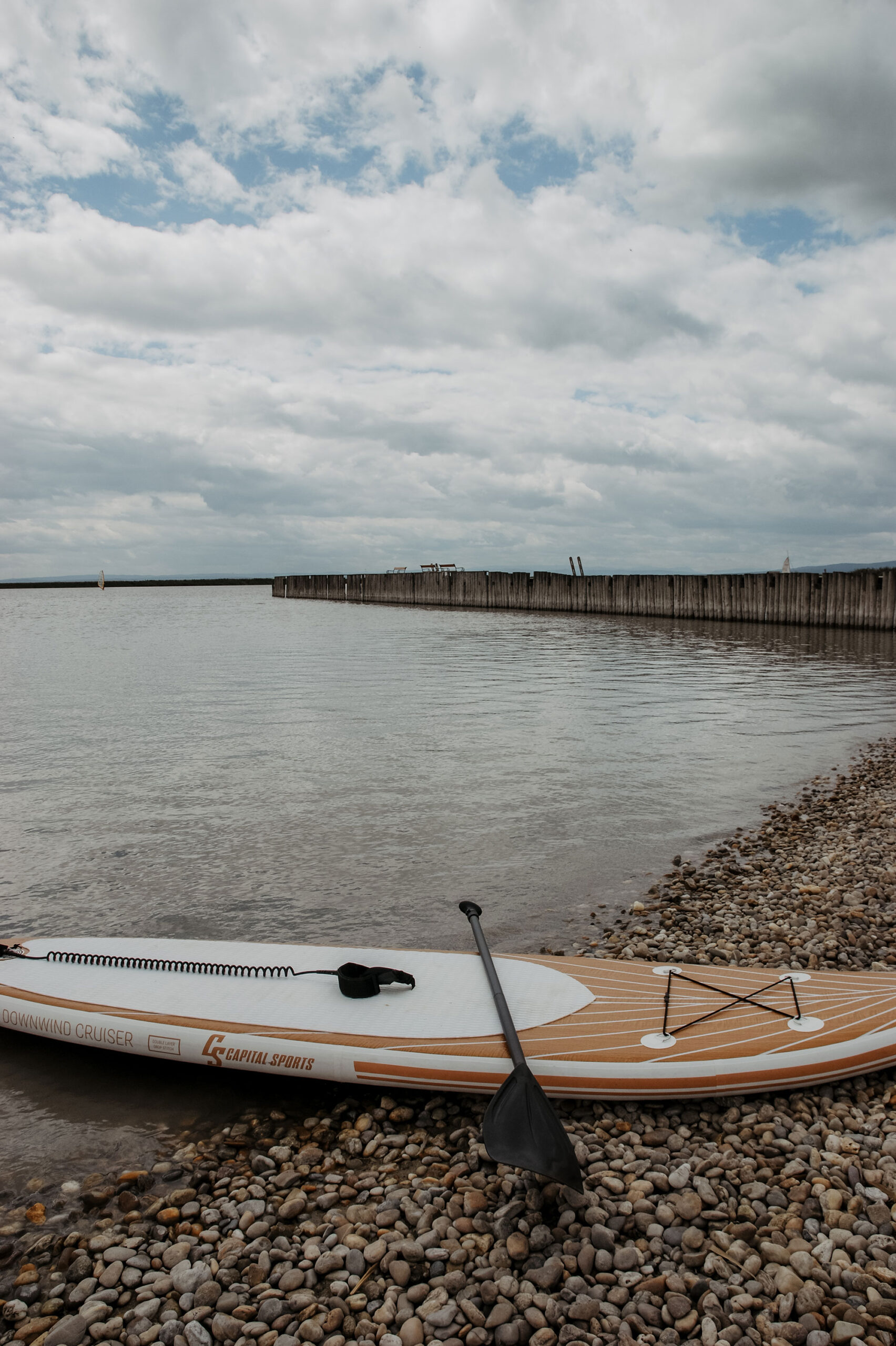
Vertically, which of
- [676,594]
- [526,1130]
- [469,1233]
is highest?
[676,594]

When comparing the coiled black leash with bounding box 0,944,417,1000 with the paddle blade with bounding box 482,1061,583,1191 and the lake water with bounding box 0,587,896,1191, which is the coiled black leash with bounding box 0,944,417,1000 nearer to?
the lake water with bounding box 0,587,896,1191

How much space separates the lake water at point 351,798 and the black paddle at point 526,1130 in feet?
3.89

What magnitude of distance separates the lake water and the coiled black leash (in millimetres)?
406

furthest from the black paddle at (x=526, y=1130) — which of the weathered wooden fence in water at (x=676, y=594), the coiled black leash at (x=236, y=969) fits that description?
the weathered wooden fence in water at (x=676, y=594)

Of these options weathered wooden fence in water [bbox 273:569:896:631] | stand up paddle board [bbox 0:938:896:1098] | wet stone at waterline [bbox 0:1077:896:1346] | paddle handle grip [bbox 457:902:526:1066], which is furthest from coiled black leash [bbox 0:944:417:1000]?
weathered wooden fence in water [bbox 273:569:896:631]

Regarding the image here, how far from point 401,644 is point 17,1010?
2157cm

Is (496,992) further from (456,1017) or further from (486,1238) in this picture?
(486,1238)

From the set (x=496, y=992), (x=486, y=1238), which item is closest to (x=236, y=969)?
(x=496, y=992)

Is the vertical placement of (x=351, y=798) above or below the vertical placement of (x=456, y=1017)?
below

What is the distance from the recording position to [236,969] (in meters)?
4.04

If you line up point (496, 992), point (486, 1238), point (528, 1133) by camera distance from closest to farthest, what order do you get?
point (486, 1238) < point (528, 1133) < point (496, 992)

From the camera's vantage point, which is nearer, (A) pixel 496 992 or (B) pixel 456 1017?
(B) pixel 456 1017

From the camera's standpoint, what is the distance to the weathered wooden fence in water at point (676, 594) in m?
26.6

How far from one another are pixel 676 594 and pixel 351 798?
28.8 metres
